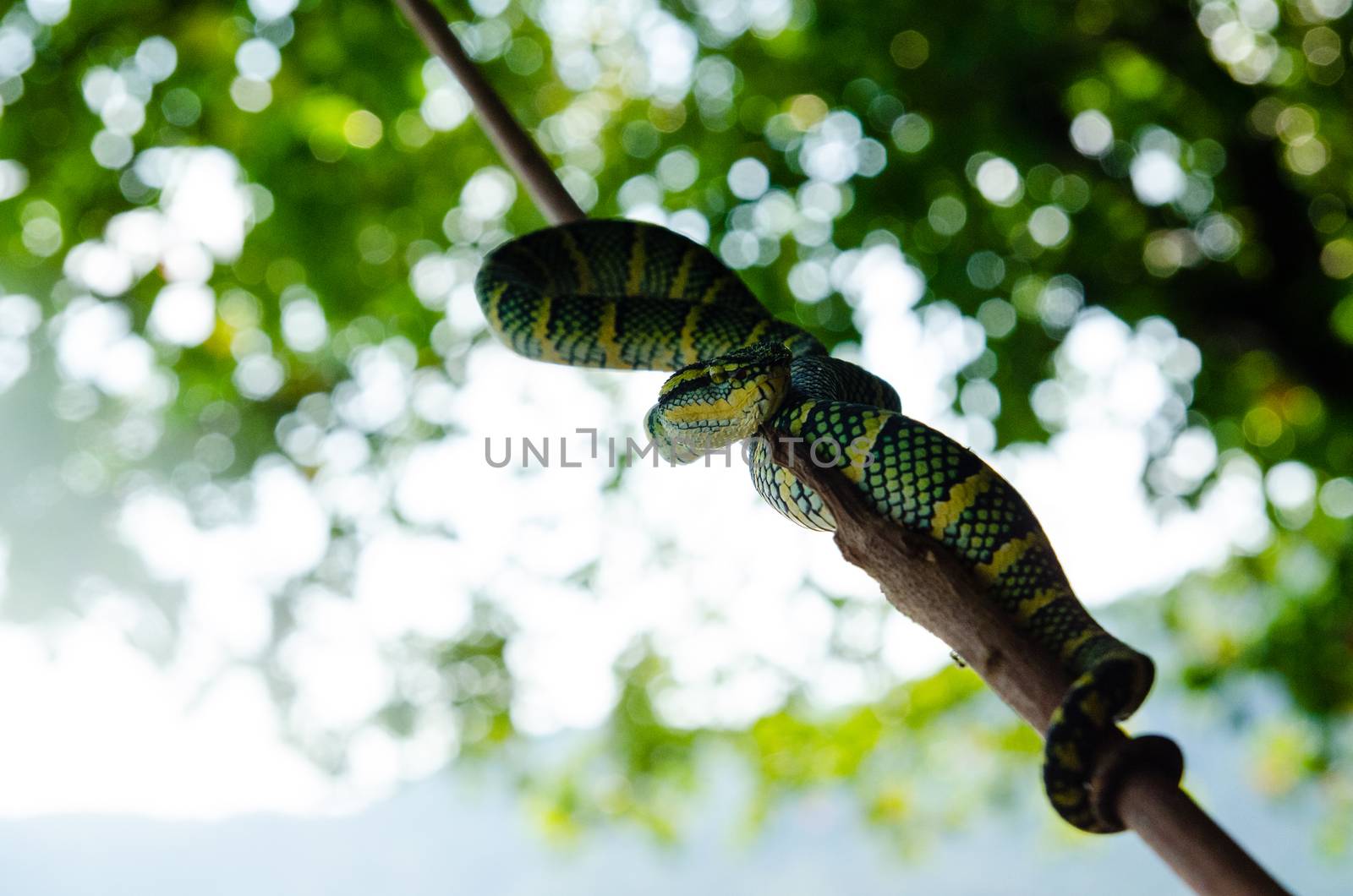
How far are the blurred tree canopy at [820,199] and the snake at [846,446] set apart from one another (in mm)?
1687

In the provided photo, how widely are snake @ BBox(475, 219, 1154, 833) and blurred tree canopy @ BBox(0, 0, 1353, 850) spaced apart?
5.53 feet

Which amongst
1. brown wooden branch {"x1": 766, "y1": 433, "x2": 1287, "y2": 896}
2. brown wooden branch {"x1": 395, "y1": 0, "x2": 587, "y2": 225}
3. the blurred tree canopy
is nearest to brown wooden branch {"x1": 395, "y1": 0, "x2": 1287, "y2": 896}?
brown wooden branch {"x1": 766, "y1": 433, "x2": 1287, "y2": 896}

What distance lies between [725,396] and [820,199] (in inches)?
97.1

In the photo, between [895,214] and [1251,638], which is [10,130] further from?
[1251,638]

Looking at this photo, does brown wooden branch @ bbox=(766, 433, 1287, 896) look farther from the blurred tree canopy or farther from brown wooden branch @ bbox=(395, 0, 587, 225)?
the blurred tree canopy

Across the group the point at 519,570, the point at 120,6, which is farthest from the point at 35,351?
the point at 519,570

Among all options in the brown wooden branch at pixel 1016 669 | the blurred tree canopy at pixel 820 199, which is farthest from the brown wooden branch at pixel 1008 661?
the blurred tree canopy at pixel 820 199

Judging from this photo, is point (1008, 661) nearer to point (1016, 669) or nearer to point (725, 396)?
point (1016, 669)

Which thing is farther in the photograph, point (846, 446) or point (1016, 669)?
point (846, 446)

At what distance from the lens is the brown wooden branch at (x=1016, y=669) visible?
2.47ft

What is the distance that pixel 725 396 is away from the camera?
4.33 feet

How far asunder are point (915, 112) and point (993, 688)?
2885 mm

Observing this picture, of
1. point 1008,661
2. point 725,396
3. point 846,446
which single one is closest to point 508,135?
point 725,396

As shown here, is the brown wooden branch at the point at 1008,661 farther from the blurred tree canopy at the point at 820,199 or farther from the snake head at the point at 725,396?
the blurred tree canopy at the point at 820,199
